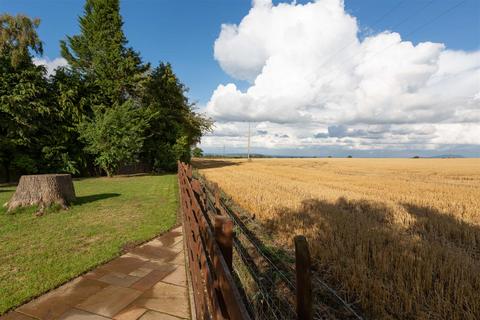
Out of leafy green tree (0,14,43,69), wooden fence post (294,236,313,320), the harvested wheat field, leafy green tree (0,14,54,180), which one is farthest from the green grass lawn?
leafy green tree (0,14,43,69)

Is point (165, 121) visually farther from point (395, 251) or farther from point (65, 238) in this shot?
point (395, 251)

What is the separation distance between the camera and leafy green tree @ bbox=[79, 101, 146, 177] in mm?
18188

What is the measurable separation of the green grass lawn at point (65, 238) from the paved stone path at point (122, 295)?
10.1 inches

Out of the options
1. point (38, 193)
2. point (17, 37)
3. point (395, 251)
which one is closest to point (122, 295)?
point (395, 251)

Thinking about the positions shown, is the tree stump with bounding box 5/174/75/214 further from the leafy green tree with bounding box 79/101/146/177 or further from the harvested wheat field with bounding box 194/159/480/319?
the leafy green tree with bounding box 79/101/146/177

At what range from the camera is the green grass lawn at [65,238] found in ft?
11.5

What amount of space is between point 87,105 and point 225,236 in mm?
22725

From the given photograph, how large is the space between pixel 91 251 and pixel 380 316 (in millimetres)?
4629

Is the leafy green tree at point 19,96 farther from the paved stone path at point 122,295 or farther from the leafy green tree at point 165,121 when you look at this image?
the paved stone path at point 122,295

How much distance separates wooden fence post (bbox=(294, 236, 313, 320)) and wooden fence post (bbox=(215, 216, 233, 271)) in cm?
58

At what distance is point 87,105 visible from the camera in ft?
66.4

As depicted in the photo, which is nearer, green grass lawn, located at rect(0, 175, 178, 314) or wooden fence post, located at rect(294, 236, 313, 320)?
wooden fence post, located at rect(294, 236, 313, 320)

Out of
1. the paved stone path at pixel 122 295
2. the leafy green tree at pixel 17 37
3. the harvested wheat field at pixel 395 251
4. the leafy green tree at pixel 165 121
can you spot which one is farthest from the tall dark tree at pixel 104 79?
the paved stone path at pixel 122 295

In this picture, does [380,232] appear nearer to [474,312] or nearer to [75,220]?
[474,312]
